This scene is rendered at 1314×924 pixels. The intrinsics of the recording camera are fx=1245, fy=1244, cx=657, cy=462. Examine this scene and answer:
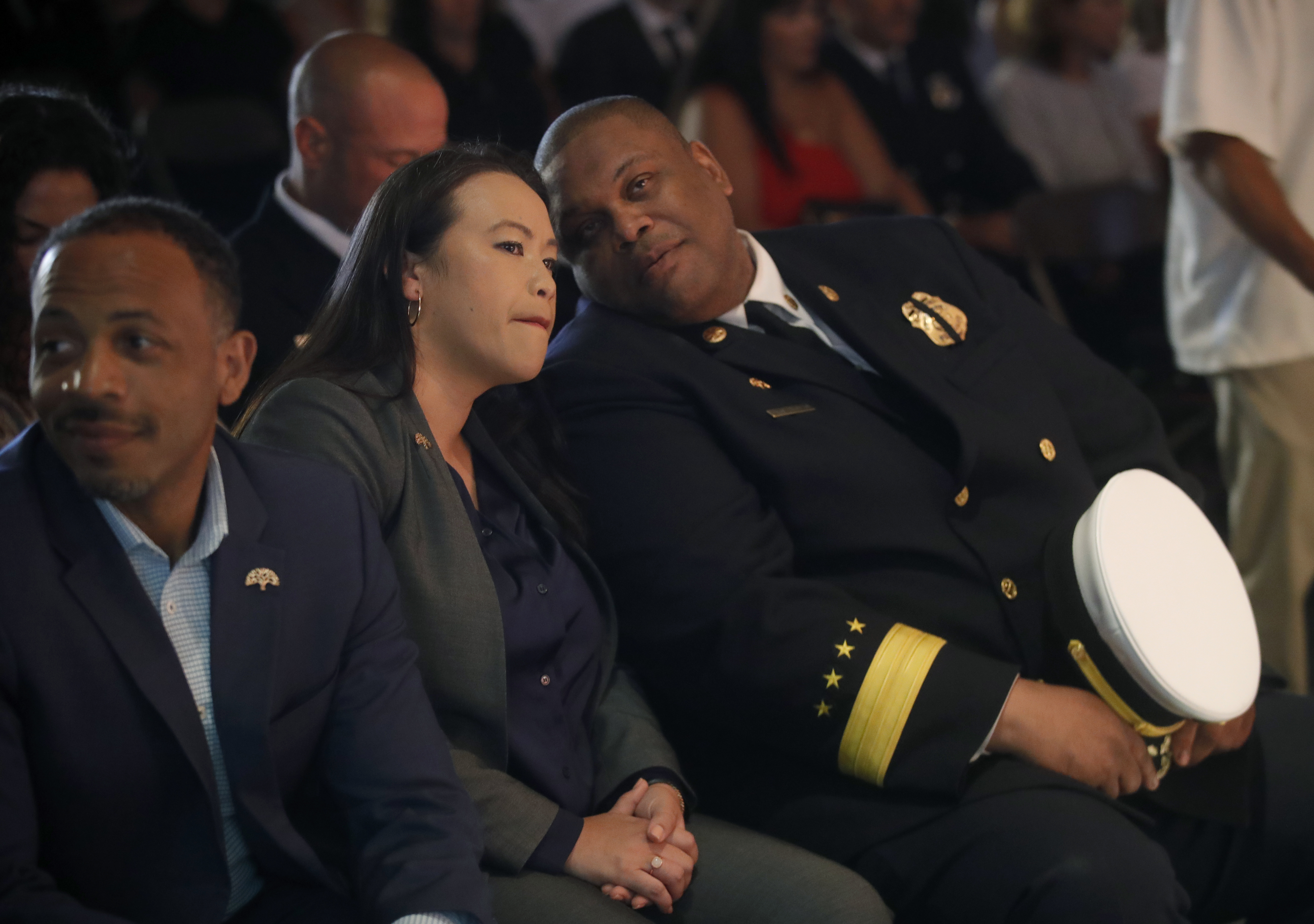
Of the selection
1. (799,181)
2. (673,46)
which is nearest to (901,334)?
(799,181)

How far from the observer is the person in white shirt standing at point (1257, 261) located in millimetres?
2367

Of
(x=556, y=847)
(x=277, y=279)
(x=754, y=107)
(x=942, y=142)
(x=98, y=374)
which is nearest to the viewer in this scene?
(x=98, y=374)

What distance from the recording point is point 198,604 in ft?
3.79

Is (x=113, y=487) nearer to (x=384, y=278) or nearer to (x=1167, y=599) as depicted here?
(x=384, y=278)

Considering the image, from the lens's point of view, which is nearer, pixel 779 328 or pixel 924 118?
pixel 779 328

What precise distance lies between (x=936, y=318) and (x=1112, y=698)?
2.09 feet

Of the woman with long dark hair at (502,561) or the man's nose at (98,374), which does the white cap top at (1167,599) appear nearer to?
the woman with long dark hair at (502,561)

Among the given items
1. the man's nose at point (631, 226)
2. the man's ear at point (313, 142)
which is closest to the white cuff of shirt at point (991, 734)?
the man's nose at point (631, 226)

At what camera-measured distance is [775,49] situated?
140 inches

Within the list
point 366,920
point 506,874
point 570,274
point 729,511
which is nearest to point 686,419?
point 729,511

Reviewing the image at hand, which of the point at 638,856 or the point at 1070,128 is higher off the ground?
the point at 1070,128

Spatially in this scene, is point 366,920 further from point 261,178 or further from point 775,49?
point 775,49

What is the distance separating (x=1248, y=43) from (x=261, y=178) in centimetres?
227

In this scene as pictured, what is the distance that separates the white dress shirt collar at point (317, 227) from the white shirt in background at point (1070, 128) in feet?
8.93
